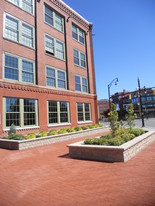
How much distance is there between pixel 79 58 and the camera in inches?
926

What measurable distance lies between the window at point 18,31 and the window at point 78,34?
849cm

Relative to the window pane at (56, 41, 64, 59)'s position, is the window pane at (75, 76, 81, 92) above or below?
below

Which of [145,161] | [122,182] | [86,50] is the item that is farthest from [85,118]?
[122,182]

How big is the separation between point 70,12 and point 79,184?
24.0 metres

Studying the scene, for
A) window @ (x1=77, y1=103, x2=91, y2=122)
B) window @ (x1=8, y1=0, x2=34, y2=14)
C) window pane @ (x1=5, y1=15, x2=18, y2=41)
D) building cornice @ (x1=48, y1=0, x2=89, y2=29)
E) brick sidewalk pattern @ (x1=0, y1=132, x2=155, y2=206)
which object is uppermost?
building cornice @ (x1=48, y1=0, x2=89, y2=29)

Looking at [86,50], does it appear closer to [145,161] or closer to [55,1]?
[55,1]

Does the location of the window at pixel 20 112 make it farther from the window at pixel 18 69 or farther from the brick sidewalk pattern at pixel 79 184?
the brick sidewalk pattern at pixel 79 184

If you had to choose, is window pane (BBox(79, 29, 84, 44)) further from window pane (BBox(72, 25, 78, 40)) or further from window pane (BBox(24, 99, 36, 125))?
window pane (BBox(24, 99, 36, 125))

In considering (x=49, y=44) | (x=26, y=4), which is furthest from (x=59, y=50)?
(x=26, y=4)

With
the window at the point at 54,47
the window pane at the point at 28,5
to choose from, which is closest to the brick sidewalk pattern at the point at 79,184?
the window at the point at 54,47

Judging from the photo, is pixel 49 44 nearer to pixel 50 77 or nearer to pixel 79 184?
pixel 50 77

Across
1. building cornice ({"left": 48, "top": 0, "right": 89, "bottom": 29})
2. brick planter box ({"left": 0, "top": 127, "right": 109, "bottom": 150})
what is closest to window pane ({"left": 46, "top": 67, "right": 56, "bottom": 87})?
brick planter box ({"left": 0, "top": 127, "right": 109, "bottom": 150})

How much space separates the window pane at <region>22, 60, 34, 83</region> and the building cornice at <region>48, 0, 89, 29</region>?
10104mm

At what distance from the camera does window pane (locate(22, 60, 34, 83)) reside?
605 inches
